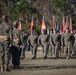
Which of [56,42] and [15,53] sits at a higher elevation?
[56,42]

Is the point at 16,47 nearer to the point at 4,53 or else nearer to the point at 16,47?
the point at 16,47

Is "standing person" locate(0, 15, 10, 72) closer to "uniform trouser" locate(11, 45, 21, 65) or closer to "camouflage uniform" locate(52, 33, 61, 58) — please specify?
"uniform trouser" locate(11, 45, 21, 65)

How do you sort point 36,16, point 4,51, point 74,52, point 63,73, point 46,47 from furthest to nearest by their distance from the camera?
point 36,16
point 74,52
point 46,47
point 4,51
point 63,73

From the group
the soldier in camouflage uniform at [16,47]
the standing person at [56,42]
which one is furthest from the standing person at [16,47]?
the standing person at [56,42]

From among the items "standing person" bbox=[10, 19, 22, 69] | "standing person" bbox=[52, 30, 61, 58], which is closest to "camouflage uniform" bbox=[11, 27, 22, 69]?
"standing person" bbox=[10, 19, 22, 69]

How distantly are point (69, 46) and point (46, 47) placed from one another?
1.21 m

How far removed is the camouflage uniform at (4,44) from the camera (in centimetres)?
1417

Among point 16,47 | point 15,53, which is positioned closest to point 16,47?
point 16,47

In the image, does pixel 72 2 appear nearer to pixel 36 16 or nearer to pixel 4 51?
pixel 36 16

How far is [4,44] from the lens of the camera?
14.2 meters

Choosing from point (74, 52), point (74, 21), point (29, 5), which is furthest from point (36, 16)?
point (74, 52)

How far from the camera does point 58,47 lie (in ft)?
78.5

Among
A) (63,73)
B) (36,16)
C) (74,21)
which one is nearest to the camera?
(63,73)

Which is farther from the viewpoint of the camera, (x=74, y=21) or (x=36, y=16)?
(x=36, y=16)
